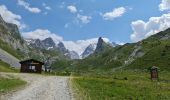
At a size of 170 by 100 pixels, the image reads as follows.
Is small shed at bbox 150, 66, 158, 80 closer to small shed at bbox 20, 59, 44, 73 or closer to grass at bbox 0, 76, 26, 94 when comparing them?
grass at bbox 0, 76, 26, 94

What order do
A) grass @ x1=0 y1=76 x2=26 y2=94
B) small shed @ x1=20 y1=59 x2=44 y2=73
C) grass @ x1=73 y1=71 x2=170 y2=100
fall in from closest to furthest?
grass @ x1=73 y1=71 x2=170 y2=100
grass @ x1=0 y1=76 x2=26 y2=94
small shed @ x1=20 y1=59 x2=44 y2=73

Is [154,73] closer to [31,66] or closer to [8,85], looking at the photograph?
[8,85]

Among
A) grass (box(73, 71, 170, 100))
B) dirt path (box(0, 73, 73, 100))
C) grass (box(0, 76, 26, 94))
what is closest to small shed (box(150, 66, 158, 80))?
grass (box(73, 71, 170, 100))

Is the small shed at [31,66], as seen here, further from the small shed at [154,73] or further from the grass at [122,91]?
the grass at [122,91]

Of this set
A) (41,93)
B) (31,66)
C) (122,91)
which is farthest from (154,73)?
(41,93)

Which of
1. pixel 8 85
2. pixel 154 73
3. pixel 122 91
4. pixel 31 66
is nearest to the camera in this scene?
pixel 122 91

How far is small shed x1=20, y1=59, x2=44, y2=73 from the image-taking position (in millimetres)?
124375

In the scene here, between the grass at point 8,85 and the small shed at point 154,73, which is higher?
the small shed at point 154,73

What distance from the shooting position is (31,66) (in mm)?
125812

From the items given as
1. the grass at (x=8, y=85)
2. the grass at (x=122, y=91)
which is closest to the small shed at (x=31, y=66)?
the grass at (x=122, y=91)

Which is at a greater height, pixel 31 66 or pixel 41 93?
pixel 31 66

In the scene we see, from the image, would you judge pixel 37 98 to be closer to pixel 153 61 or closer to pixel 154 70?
pixel 154 70

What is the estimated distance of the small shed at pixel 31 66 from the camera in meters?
124

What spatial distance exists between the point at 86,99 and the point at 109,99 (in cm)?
233
